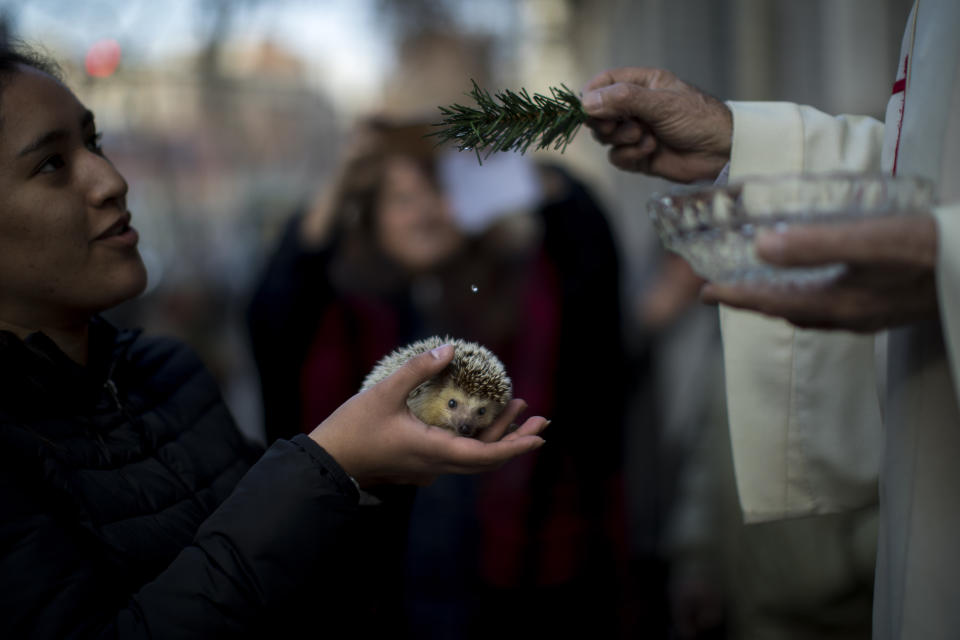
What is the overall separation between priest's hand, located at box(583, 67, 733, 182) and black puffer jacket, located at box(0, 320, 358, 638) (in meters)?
1.05

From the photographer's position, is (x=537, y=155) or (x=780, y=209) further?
(x=537, y=155)

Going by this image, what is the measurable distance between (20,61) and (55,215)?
0.37 meters

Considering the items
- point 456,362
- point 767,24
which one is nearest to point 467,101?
point 456,362

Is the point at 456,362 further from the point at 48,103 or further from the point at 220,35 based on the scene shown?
the point at 220,35

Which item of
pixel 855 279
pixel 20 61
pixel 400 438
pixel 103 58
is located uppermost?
pixel 103 58

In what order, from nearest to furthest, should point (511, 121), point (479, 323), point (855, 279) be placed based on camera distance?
1. point (855, 279)
2. point (511, 121)
3. point (479, 323)

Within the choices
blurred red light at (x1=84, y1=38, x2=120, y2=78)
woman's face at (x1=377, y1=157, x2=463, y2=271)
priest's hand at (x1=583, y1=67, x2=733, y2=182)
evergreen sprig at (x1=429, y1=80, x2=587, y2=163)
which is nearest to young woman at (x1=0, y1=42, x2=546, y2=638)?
evergreen sprig at (x1=429, y1=80, x2=587, y2=163)

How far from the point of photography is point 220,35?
21.7 ft

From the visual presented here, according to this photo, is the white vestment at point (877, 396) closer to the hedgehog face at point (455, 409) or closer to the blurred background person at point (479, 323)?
the hedgehog face at point (455, 409)

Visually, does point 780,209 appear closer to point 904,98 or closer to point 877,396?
point 904,98

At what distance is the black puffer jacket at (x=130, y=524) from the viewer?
114cm

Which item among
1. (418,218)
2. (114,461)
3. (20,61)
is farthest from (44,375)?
(418,218)

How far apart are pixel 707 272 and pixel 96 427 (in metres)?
1.32

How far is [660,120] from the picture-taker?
1.66 m
